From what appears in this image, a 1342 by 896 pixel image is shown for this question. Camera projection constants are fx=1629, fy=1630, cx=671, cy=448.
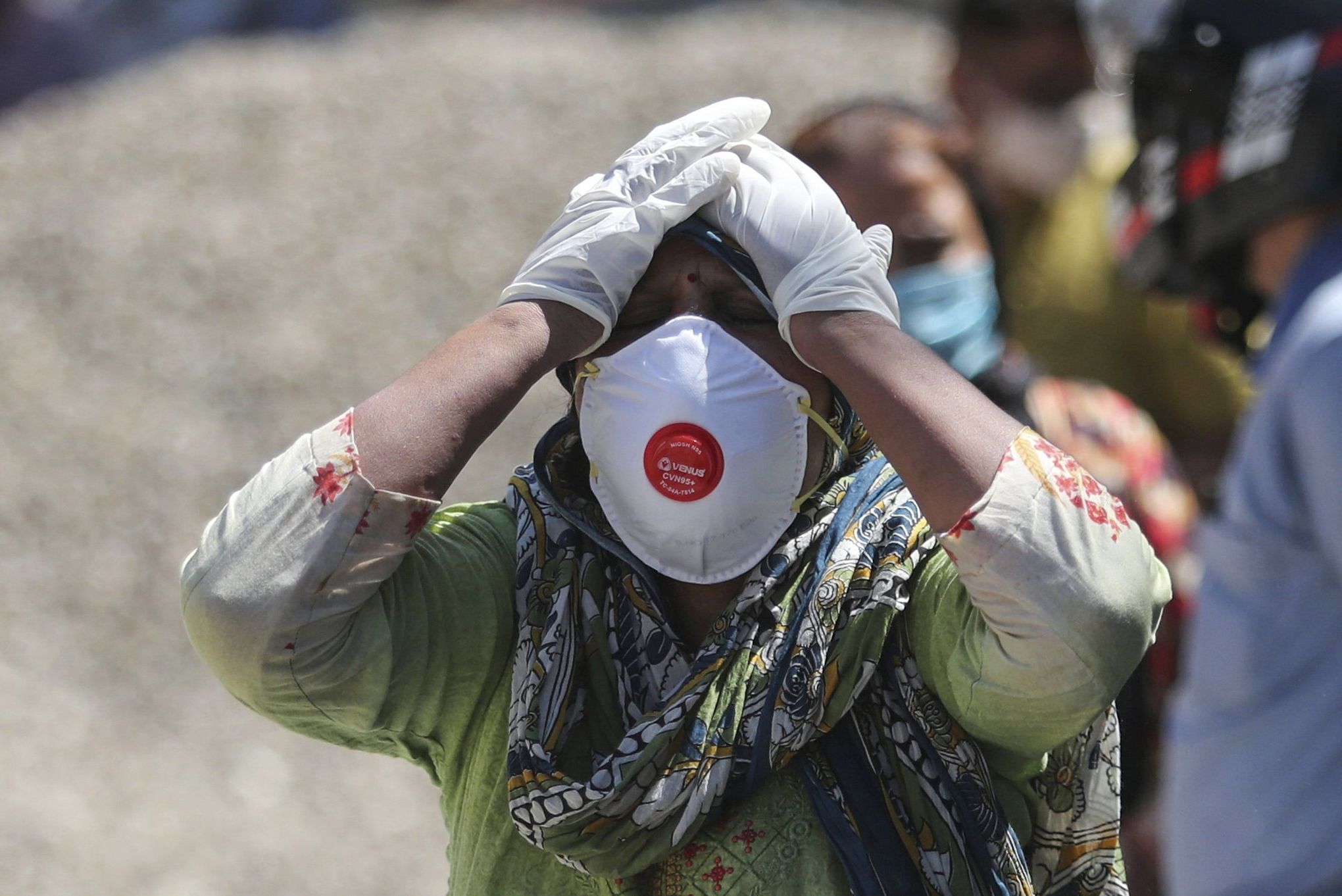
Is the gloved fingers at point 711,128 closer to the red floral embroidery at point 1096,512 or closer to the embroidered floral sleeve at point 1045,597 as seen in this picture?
the embroidered floral sleeve at point 1045,597

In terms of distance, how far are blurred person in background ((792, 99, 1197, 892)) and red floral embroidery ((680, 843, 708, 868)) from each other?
161 cm

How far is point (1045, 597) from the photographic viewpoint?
2004 millimetres

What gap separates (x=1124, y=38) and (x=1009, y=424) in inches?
45.5

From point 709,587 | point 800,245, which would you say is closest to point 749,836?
point 709,587

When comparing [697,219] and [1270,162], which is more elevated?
[1270,162]

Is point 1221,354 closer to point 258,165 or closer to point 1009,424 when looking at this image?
point 1009,424

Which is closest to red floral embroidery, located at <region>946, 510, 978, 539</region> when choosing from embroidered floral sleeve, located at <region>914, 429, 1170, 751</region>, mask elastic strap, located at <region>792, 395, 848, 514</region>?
embroidered floral sleeve, located at <region>914, 429, 1170, 751</region>

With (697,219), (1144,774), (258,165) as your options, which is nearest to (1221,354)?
(1144,774)

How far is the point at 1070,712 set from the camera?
6.73 feet

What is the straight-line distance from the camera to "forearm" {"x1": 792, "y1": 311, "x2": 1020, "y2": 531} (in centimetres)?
207

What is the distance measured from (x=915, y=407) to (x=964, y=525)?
19 cm

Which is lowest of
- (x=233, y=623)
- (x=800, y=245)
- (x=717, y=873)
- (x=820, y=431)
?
(x=717, y=873)

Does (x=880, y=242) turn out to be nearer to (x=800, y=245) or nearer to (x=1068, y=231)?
(x=800, y=245)

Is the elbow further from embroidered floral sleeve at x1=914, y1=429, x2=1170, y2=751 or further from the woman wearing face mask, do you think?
Answer: embroidered floral sleeve at x1=914, y1=429, x2=1170, y2=751
